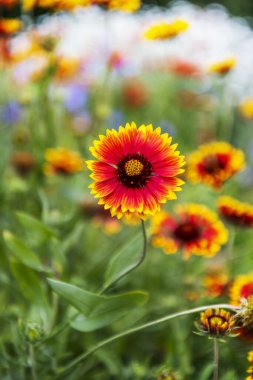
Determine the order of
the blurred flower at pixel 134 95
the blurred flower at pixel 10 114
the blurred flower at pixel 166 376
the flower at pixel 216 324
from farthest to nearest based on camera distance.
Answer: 1. the blurred flower at pixel 134 95
2. the blurred flower at pixel 10 114
3. the blurred flower at pixel 166 376
4. the flower at pixel 216 324

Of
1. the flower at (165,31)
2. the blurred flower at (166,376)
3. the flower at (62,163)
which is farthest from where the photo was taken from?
the flower at (165,31)

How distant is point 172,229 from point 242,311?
341 mm

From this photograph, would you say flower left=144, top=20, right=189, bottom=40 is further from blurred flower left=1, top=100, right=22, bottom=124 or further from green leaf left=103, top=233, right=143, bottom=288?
green leaf left=103, top=233, right=143, bottom=288

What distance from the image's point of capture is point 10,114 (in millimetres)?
1114

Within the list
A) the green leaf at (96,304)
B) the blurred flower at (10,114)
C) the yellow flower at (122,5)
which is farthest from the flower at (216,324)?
the blurred flower at (10,114)

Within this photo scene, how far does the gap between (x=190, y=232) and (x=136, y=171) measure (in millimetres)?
308

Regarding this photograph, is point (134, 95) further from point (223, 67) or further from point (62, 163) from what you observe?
point (62, 163)

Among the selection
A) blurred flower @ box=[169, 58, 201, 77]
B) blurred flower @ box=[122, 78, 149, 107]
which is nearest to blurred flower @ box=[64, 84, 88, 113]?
blurred flower @ box=[122, 78, 149, 107]

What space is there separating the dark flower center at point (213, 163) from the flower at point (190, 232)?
72 mm

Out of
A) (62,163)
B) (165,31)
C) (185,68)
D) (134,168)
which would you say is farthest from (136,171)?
(185,68)

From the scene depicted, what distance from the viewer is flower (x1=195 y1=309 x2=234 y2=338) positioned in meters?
0.46

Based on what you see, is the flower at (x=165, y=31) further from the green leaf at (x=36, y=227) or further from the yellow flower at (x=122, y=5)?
the green leaf at (x=36, y=227)

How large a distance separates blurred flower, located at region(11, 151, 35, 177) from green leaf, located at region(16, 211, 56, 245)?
0.25 m

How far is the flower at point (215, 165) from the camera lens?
794 millimetres
